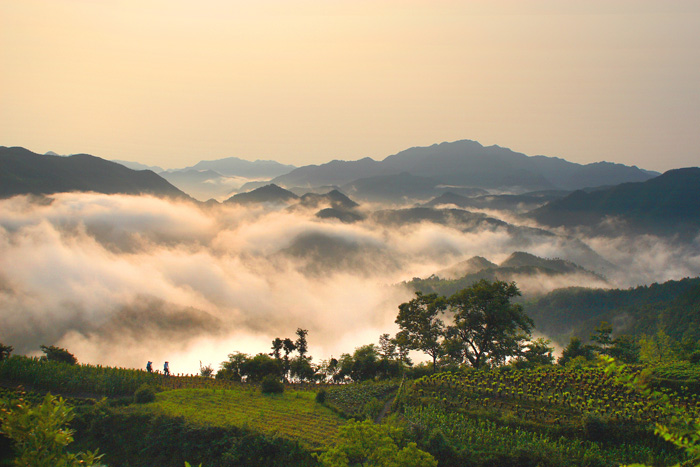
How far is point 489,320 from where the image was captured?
152 ft

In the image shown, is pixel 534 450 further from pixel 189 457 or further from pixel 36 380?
pixel 36 380

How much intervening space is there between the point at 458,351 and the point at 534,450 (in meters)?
25.5

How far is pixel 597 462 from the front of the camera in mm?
23922

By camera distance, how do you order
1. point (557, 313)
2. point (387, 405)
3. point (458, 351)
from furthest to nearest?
point (557, 313) < point (458, 351) < point (387, 405)

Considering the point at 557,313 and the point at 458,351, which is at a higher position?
the point at 458,351

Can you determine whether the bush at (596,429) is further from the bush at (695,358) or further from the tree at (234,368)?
the tree at (234,368)

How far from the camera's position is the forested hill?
133 meters

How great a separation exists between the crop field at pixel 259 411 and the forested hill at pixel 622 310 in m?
131

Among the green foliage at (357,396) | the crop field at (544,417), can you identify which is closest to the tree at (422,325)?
the green foliage at (357,396)

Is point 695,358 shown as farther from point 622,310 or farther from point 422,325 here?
point 622,310

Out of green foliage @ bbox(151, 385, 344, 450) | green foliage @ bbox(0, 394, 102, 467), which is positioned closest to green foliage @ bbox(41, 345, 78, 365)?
green foliage @ bbox(151, 385, 344, 450)

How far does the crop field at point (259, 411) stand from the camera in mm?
29047

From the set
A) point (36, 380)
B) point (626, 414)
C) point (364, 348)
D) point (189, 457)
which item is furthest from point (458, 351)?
point (36, 380)

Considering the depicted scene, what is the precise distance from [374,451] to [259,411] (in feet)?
64.6
